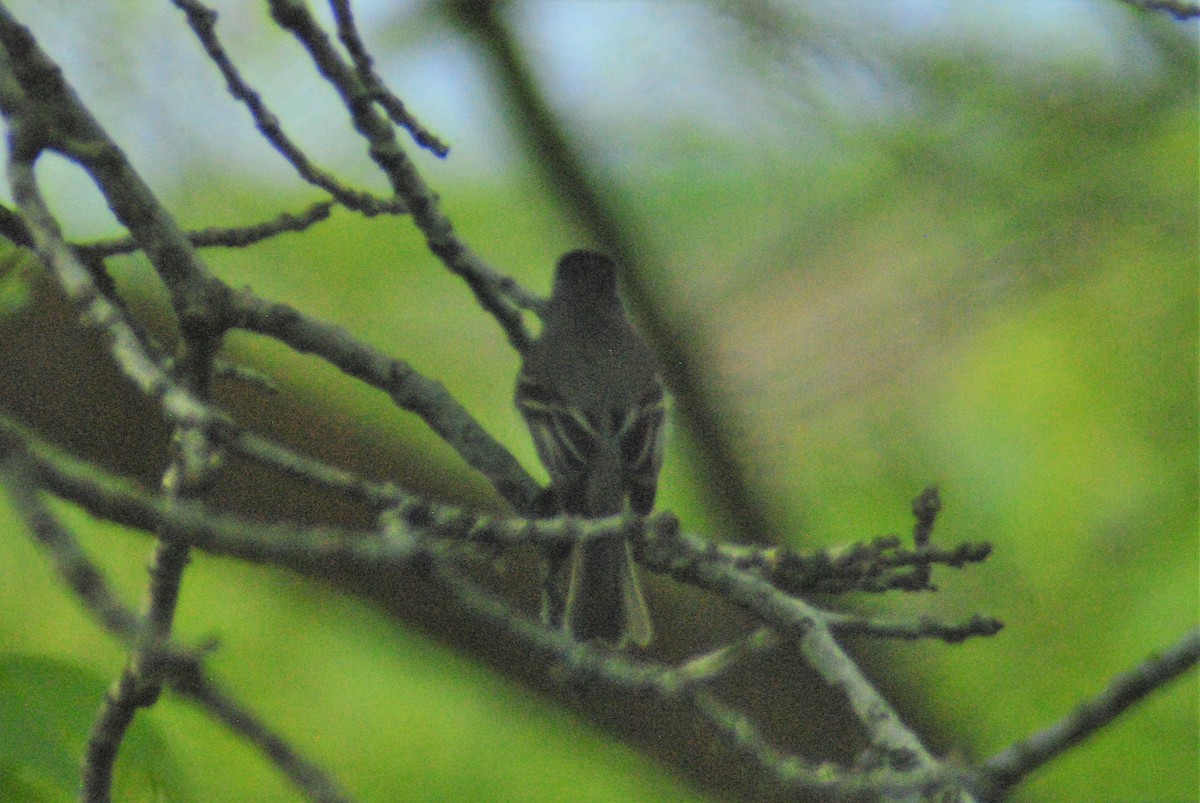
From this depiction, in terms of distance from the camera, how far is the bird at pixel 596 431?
171 inches

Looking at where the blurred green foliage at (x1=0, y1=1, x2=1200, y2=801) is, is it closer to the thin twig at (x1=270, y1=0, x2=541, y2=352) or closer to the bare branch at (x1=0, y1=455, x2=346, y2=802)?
the thin twig at (x1=270, y1=0, x2=541, y2=352)

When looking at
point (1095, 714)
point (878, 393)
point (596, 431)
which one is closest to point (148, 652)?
point (1095, 714)

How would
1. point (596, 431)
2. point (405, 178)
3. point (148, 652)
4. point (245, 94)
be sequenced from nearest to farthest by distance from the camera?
point (148, 652) → point (245, 94) → point (405, 178) → point (596, 431)

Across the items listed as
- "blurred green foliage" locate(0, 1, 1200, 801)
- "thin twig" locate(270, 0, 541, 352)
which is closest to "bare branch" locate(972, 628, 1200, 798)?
"thin twig" locate(270, 0, 541, 352)

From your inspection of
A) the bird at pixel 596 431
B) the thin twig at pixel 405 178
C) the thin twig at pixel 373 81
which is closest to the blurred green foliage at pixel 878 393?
the bird at pixel 596 431

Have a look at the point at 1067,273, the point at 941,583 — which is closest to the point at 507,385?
the point at 941,583

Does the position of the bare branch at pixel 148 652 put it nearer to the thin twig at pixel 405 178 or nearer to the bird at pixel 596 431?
the thin twig at pixel 405 178

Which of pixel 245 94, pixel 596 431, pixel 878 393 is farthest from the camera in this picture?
pixel 878 393

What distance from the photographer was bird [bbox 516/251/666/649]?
434cm

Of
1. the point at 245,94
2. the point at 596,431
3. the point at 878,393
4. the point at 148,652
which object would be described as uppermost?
the point at 245,94

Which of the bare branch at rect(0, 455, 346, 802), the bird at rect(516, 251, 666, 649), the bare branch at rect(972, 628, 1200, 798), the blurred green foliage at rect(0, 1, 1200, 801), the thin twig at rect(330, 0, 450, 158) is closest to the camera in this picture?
the bare branch at rect(0, 455, 346, 802)

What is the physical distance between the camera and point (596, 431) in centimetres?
475

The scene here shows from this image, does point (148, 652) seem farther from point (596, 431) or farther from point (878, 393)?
point (878, 393)

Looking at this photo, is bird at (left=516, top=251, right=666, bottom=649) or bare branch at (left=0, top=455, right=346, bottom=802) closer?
bare branch at (left=0, top=455, right=346, bottom=802)
